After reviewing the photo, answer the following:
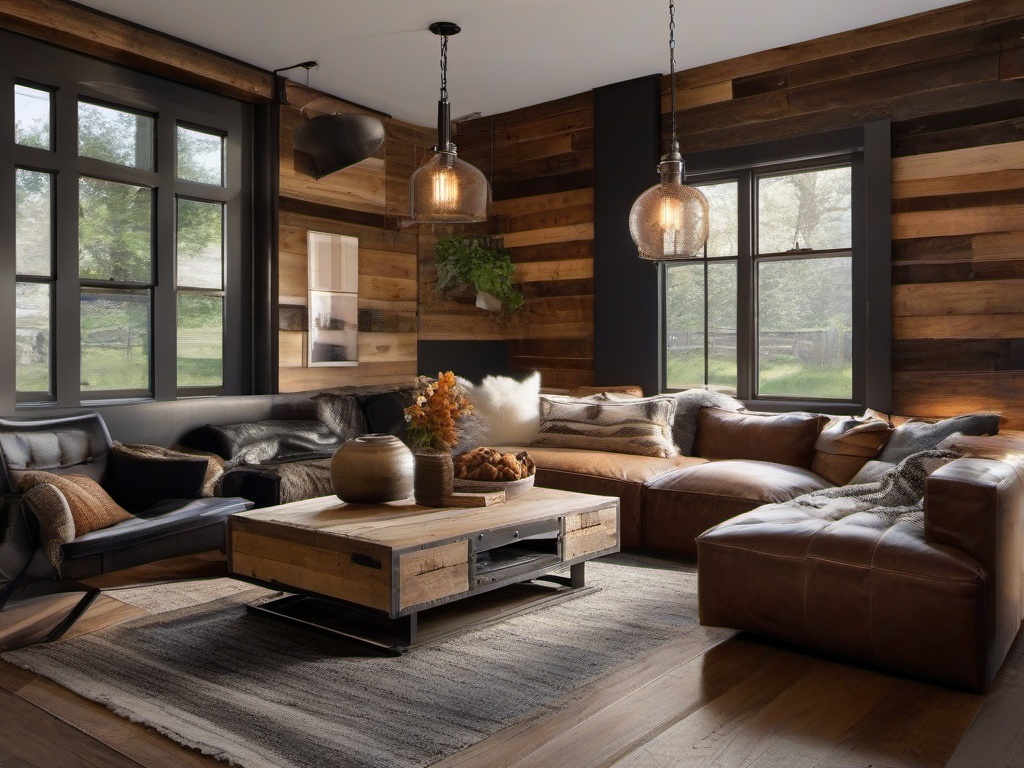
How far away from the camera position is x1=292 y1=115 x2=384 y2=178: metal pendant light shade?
18.1 ft

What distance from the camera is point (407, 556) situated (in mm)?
2760

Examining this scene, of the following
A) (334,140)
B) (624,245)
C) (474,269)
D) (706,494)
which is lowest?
(706,494)

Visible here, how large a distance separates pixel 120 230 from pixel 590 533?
3.17 m

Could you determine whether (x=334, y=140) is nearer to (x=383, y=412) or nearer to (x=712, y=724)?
(x=383, y=412)

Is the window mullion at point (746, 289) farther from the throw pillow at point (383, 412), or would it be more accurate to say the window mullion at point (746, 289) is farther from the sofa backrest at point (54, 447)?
the sofa backrest at point (54, 447)

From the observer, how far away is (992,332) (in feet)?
14.6

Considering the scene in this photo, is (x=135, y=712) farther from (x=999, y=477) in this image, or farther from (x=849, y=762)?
(x=999, y=477)

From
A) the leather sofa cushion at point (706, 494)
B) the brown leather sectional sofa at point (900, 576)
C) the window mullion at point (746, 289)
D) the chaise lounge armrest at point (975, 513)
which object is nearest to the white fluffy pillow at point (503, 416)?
the leather sofa cushion at point (706, 494)

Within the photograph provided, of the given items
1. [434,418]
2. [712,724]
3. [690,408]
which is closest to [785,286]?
[690,408]

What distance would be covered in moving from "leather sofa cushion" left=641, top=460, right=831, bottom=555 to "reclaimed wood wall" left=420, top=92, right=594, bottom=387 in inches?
75.4

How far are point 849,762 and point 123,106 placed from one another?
474cm

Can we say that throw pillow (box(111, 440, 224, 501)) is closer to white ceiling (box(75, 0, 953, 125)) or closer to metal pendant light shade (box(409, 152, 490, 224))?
metal pendant light shade (box(409, 152, 490, 224))

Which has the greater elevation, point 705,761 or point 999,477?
point 999,477

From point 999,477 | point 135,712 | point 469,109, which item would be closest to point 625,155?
point 469,109
